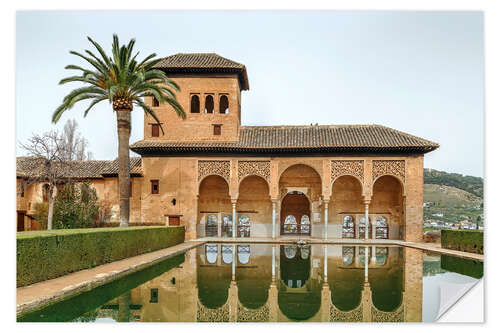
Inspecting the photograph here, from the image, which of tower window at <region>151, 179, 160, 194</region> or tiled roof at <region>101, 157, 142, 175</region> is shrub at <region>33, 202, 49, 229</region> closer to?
tiled roof at <region>101, 157, 142, 175</region>

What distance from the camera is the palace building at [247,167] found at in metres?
20.0

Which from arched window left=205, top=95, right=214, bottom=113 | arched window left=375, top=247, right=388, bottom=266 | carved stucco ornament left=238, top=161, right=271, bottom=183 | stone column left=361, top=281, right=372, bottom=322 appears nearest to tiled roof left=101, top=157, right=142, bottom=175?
arched window left=205, top=95, right=214, bottom=113

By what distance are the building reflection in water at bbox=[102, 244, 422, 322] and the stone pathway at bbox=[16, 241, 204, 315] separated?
98 cm

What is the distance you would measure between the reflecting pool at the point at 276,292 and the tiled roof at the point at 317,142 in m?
7.80

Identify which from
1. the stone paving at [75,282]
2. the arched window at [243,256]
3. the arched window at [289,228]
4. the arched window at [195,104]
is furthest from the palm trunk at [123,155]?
the arched window at [289,228]

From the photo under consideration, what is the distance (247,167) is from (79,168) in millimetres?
9745

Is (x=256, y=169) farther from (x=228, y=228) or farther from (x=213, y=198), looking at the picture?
(x=228, y=228)

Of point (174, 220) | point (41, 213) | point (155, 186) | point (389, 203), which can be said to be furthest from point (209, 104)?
point (389, 203)

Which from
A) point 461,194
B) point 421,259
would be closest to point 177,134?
point 421,259

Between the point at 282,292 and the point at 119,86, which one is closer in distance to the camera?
the point at 282,292

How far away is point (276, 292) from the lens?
316 inches

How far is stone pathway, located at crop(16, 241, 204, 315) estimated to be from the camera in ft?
21.6
